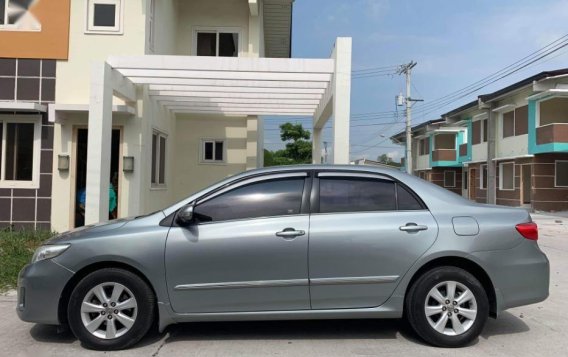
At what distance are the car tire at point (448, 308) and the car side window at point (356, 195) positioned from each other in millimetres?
805

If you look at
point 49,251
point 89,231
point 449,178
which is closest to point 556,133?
point 449,178

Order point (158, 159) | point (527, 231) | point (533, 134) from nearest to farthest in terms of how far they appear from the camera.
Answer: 1. point (527, 231)
2. point (158, 159)
3. point (533, 134)

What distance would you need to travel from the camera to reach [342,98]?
28.7 feet

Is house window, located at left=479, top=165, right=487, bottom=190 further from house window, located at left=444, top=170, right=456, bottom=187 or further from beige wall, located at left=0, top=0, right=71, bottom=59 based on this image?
beige wall, located at left=0, top=0, right=71, bottom=59

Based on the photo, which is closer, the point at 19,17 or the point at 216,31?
the point at 19,17

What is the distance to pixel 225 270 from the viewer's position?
15.1 ft

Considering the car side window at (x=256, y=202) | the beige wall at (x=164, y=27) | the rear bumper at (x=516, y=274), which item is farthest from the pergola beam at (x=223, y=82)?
the rear bumper at (x=516, y=274)

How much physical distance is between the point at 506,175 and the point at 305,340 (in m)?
29.7

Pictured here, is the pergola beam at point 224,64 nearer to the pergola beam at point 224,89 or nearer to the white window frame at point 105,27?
the pergola beam at point 224,89

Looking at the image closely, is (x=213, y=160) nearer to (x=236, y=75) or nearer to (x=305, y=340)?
(x=236, y=75)

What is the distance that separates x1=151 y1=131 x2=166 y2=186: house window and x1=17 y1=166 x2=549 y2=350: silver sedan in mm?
7165

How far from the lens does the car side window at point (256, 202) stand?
189 inches

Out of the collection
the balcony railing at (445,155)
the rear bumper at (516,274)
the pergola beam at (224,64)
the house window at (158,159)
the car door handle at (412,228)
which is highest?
the balcony railing at (445,155)

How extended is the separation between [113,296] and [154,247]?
577 mm
